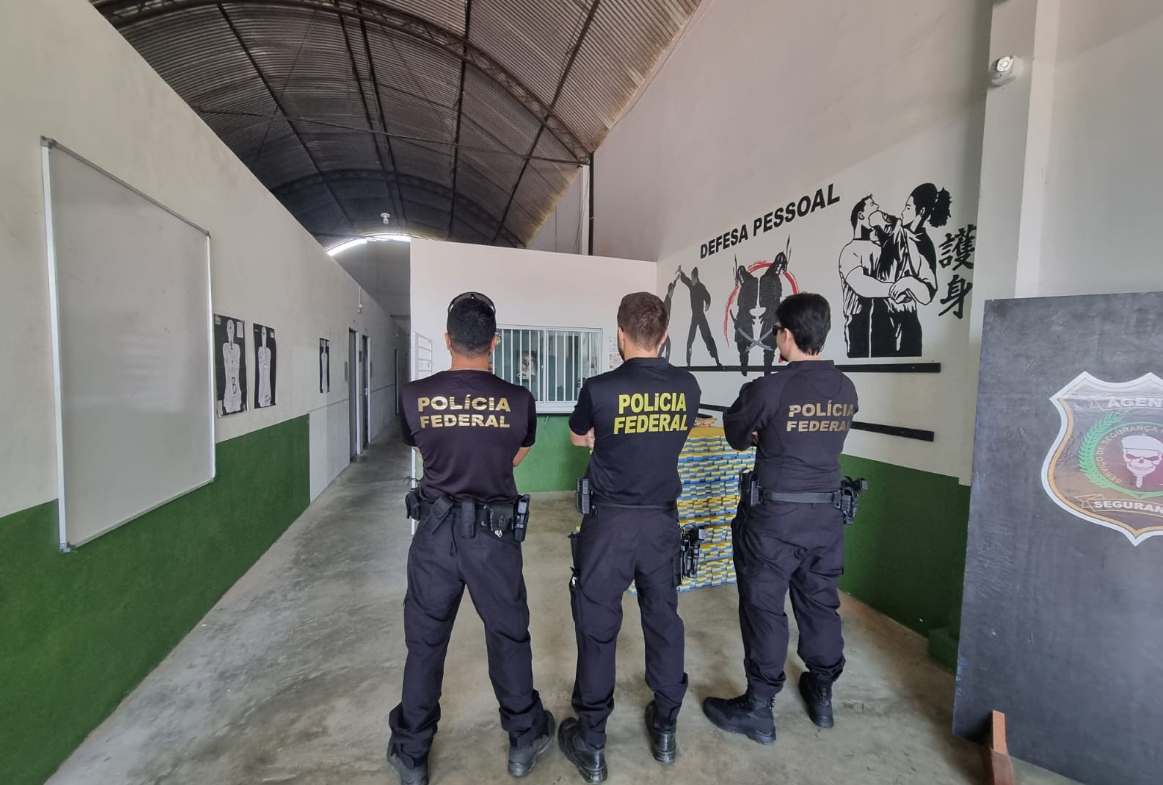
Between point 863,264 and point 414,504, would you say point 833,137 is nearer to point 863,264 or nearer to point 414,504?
point 863,264

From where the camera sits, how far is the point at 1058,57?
2.00 metres

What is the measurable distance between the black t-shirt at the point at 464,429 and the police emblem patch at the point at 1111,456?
1842 millimetres

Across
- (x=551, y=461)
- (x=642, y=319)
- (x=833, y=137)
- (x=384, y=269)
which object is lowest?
(x=551, y=461)

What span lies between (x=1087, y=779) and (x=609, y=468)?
6.27 feet

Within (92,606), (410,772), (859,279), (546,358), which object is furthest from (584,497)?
(546,358)

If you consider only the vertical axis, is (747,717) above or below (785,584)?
below

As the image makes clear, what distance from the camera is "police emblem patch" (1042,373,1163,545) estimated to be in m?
1.44

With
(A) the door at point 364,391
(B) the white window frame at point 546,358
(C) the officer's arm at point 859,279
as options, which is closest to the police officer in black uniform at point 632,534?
(C) the officer's arm at point 859,279

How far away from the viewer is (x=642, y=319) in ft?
5.60

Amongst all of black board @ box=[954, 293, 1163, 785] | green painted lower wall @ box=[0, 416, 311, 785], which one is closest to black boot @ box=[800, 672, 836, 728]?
black board @ box=[954, 293, 1163, 785]

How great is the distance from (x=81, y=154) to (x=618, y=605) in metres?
2.67

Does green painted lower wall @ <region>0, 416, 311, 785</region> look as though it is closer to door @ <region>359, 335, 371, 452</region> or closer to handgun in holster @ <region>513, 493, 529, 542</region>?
handgun in holster @ <region>513, 493, 529, 542</region>

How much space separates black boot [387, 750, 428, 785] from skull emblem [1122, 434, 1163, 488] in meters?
2.49

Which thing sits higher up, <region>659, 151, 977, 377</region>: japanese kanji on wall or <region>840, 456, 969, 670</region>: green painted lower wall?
<region>659, 151, 977, 377</region>: japanese kanji on wall
